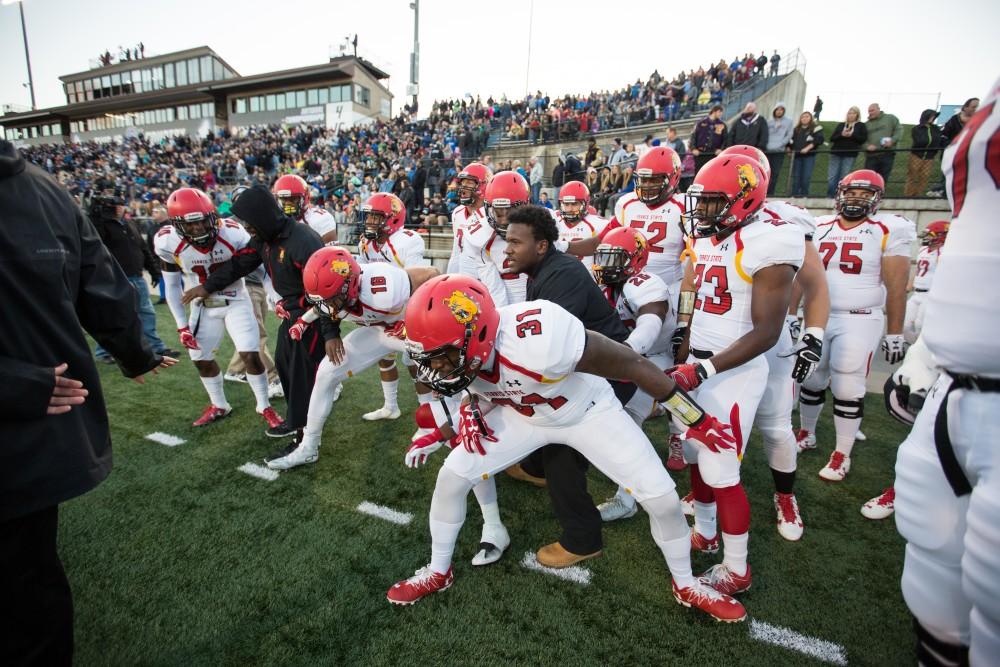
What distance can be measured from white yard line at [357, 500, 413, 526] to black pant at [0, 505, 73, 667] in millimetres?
1901

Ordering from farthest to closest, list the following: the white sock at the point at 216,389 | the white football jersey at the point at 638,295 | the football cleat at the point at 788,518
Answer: the white sock at the point at 216,389, the white football jersey at the point at 638,295, the football cleat at the point at 788,518

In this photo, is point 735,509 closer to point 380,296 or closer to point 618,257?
point 618,257

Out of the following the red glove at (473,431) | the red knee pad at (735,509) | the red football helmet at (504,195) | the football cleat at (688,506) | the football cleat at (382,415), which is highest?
the red football helmet at (504,195)

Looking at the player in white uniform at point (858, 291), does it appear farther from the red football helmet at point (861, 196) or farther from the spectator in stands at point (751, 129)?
the spectator in stands at point (751, 129)

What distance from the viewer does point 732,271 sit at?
281cm

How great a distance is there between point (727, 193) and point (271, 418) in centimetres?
447

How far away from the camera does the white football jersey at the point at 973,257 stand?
121 cm

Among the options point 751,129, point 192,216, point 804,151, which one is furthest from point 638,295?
point 804,151

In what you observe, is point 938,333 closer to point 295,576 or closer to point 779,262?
point 779,262

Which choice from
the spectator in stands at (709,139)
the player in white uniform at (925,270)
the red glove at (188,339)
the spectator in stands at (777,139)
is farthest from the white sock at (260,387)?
the spectator in stands at (777,139)

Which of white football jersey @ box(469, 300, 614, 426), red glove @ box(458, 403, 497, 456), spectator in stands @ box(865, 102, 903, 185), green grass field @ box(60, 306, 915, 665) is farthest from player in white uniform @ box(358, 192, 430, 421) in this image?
spectator in stands @ box(865, 102, 903, 185)

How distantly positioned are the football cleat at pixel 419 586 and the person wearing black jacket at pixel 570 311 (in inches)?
24.3

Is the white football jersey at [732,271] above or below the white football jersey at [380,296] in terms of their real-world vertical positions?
above

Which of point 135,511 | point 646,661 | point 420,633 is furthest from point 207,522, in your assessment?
point 646,661
